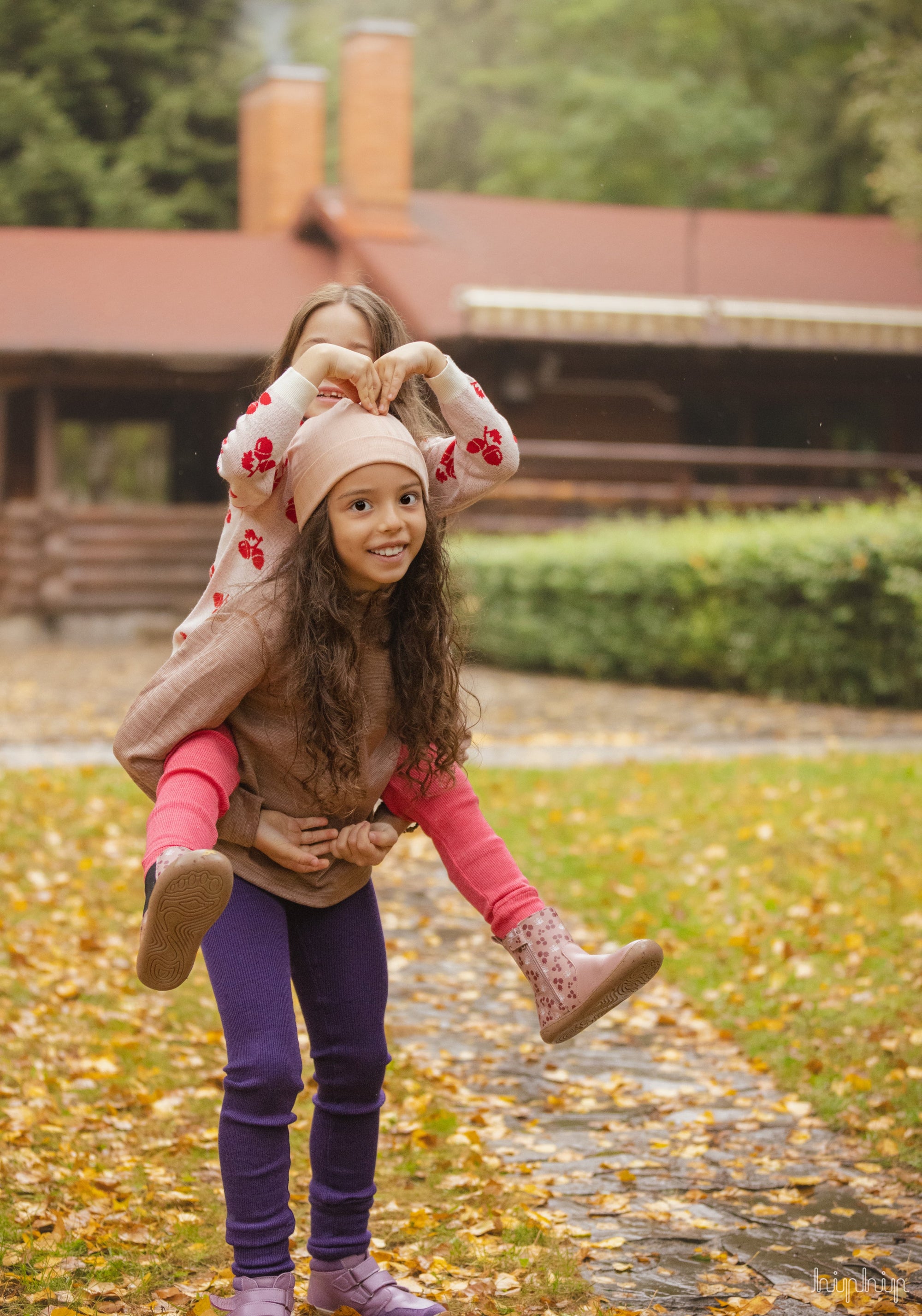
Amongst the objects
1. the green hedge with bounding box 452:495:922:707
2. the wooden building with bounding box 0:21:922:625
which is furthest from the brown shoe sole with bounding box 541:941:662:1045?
the wooden building with bounding box 0:21:922:625

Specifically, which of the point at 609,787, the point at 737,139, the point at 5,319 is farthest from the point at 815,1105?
the point at 737,139

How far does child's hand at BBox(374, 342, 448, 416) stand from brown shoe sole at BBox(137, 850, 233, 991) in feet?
2.95

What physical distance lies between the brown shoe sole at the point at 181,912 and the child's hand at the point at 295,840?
249mm

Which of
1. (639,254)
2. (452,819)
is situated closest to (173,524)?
(639,254)

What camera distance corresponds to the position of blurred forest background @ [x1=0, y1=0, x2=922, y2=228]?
18.1m

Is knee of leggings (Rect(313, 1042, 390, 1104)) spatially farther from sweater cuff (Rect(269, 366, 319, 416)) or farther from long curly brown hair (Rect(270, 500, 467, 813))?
sweater cuff (Rect(269, 366, 319, 416))

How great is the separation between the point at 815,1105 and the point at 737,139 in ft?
89.3

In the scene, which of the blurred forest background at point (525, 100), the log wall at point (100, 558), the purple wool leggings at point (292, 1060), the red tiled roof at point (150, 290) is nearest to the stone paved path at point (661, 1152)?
the purple wool leggings at point (292, 1060)

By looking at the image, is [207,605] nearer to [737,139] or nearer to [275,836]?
[275,836]

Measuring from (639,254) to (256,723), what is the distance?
65.6 feet

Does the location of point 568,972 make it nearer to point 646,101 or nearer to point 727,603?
point 727,603

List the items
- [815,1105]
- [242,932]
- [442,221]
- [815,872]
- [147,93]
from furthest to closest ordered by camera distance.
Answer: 1. [442,221]
2. [147,93]
3. [815,872]
4. [815,1105]
5. [242,932]

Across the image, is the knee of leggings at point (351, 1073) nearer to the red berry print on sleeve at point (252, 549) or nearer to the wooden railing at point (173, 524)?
the red berry print on sleeve at point (252, 549)

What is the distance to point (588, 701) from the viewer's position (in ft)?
41.8
